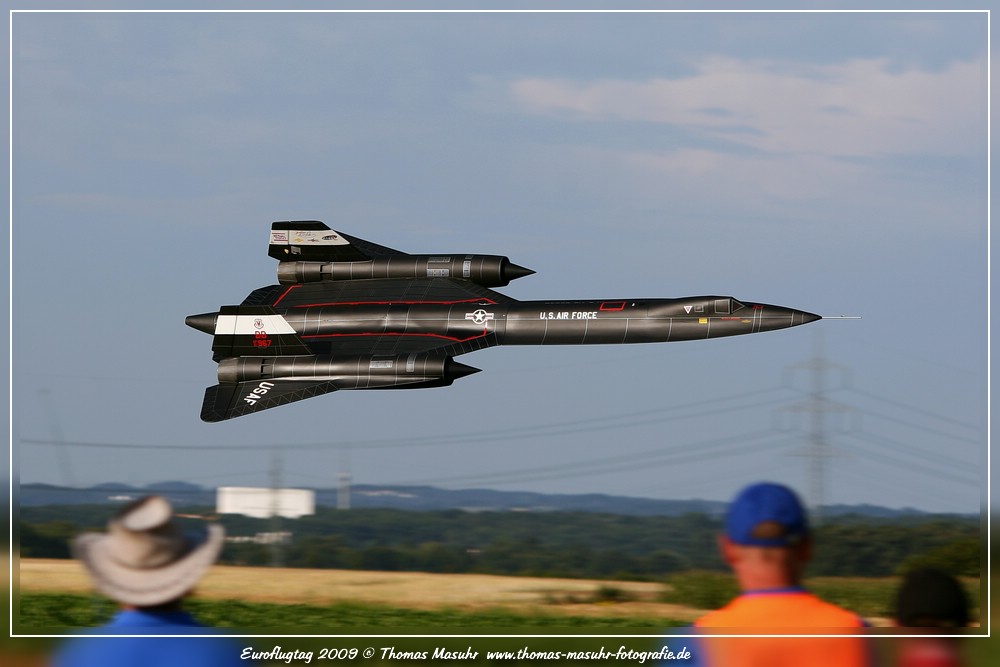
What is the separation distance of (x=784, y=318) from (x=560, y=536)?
1285 cm

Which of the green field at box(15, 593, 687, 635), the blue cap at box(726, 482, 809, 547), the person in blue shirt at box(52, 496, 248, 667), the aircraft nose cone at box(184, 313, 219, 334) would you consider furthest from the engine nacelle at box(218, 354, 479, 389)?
the blue cap at box(726, 482, 809, 547)

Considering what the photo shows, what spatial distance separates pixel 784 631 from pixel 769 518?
2.18 feet

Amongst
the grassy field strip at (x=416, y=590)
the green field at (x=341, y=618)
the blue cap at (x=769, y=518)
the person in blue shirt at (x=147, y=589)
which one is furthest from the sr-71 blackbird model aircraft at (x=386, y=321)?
the blue cap at (x=769, y=518)

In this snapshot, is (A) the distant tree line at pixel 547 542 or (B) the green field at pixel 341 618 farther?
Answer: (A) the distant tree line at pixel 547 542

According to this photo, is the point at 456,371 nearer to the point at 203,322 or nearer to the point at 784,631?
the point at 203,322

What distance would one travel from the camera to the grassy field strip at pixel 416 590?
17219 millimetres

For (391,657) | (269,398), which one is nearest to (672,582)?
(391,657)

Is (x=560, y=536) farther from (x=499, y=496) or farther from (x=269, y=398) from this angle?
(x=269, y=398)

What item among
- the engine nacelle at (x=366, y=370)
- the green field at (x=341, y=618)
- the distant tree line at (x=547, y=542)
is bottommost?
the green field at (x=341, y=618)

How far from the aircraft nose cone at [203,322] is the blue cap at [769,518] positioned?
2832 centimetres

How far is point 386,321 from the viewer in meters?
31.2

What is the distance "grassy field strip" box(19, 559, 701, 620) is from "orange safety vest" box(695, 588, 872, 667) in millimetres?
11559

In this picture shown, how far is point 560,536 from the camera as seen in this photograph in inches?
774

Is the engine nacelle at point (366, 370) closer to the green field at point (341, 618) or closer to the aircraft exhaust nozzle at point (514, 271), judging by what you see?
the aircraft exhaust nozzle at point (514, 271)
